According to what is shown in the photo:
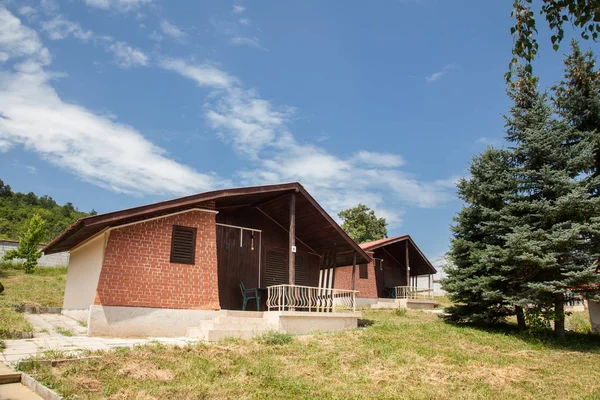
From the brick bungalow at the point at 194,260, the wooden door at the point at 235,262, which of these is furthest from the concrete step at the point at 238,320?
the wooden door at the point at 235,262

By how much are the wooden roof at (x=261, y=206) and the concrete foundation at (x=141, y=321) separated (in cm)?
208

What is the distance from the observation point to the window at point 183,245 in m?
11.7

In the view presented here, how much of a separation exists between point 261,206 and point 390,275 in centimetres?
1544

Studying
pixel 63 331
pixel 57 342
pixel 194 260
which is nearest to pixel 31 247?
pixel 63 331

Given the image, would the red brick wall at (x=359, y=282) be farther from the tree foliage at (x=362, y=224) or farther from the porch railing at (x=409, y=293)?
the tree foliage at (x=362, y=224)

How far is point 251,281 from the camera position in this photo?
1409 centimetres

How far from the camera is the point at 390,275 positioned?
27797 millimetres

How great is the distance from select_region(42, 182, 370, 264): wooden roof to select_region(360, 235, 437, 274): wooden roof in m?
9.79

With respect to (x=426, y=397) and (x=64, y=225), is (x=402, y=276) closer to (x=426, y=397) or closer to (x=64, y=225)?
(x=426, y=397)

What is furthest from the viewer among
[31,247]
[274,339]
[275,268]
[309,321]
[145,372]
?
[31,247]

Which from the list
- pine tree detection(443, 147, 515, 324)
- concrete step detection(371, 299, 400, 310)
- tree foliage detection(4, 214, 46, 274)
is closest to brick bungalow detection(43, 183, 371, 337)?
pine tree detection(443, 147, 515, 324)

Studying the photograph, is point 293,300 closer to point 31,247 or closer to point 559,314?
point 559,314

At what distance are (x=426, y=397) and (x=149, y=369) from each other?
170 inches

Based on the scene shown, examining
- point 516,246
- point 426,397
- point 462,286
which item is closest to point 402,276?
point 462,286
